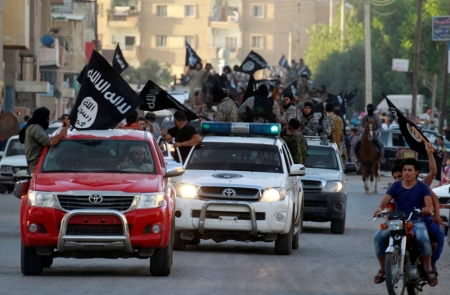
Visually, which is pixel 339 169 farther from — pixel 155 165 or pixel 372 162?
pixel 372 162

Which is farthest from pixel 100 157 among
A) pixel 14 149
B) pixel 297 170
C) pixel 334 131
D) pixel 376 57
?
pixel 376 57

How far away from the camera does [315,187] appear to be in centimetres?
2078

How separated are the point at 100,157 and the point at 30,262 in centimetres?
146

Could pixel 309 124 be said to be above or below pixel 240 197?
above

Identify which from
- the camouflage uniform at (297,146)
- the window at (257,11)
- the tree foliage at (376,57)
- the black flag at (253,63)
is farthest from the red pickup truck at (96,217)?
the window at (257,11)

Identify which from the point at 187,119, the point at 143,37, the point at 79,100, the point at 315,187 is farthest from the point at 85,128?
the point at 143,37

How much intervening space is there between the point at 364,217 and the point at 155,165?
12.6 m

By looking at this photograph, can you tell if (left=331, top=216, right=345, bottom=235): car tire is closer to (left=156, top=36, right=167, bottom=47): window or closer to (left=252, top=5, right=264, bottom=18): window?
(left=156, top=36, right=167, bottom=47): window

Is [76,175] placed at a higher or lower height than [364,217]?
higher

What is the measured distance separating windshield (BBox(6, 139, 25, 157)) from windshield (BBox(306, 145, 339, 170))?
11203 millimetres

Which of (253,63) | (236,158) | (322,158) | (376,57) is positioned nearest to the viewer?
(236,158)

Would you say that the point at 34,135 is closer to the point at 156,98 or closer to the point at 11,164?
the point at 156,98

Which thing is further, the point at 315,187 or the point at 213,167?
the point at 315,187

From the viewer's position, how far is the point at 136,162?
13.8 meters
